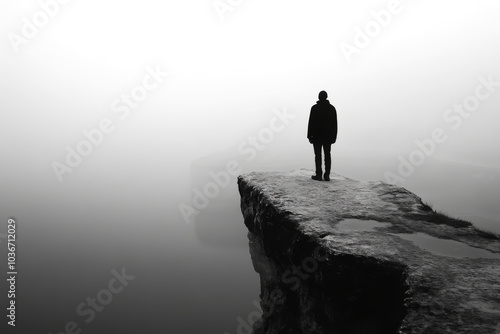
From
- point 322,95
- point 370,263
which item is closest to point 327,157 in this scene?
point 322,95

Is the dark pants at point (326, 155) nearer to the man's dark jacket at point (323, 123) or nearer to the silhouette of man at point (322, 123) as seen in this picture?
the silhouette of man at point (322, 123)

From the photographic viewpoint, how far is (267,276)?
13352 millimetres

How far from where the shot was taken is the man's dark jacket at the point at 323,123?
10.7 m

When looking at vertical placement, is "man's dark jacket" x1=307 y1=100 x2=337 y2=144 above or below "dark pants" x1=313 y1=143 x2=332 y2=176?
above

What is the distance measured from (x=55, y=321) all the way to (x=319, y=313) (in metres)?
121

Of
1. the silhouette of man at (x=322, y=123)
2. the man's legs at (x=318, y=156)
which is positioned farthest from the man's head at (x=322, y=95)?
the man's legs at (x=318, y=156)

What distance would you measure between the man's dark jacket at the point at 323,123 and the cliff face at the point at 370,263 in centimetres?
167

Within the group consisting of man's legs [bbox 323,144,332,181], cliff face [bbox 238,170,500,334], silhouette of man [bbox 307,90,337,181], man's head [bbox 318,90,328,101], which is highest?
man's head [bbox 318,90,328,101]

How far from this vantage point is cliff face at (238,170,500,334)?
4395 millimetres

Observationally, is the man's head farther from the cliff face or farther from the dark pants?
the cliff face

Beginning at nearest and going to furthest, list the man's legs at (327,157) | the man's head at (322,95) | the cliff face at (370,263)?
the cliff face at (370,263), the man's head at (322,95), the man's legs at (327,157)

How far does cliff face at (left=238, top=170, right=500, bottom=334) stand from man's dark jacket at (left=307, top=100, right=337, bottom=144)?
167cm

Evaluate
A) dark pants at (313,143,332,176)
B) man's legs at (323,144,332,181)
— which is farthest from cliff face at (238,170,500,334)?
dark pants at (313,143,332,176)

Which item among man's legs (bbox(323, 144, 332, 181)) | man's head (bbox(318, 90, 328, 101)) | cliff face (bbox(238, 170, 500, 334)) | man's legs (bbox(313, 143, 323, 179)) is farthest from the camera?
man's legs (bbox(313, 143, 323, 179))
